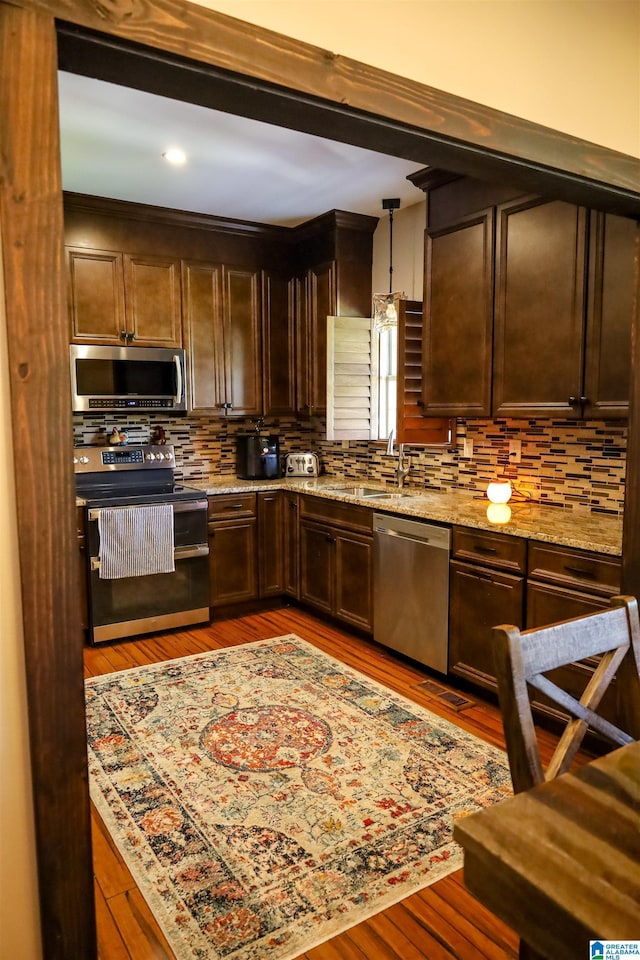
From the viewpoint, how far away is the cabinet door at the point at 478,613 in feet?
9.46

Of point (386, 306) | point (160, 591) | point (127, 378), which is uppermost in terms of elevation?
point (386, 306)

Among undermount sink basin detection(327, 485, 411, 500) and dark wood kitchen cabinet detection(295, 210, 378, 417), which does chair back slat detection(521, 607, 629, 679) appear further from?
dark wood kitchen cabinet detection(295, 210, 378, 417)

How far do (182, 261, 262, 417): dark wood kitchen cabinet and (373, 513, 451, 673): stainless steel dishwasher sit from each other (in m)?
1.52

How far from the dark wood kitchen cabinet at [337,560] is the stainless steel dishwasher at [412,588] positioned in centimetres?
12

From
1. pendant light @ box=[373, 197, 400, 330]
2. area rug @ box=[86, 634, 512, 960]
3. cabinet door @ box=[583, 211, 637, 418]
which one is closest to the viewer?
area rug @ box=[86, 634, 512, 960]

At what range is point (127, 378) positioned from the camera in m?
4.07

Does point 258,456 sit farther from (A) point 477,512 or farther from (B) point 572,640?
(B) point 572,640

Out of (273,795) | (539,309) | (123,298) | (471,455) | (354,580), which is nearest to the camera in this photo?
(273,795)

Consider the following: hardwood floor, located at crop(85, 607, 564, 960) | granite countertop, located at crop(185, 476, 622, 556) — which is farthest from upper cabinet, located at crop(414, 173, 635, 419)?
hardwood floor, located at crop(85, 607, 564, 960)

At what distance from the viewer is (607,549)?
2.49 metres

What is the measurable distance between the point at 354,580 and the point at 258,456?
1216 mm

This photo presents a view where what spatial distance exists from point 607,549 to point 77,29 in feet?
7.47

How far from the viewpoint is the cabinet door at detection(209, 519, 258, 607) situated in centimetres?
→ 424

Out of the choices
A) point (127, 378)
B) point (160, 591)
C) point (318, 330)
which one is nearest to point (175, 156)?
point (127, 378)
